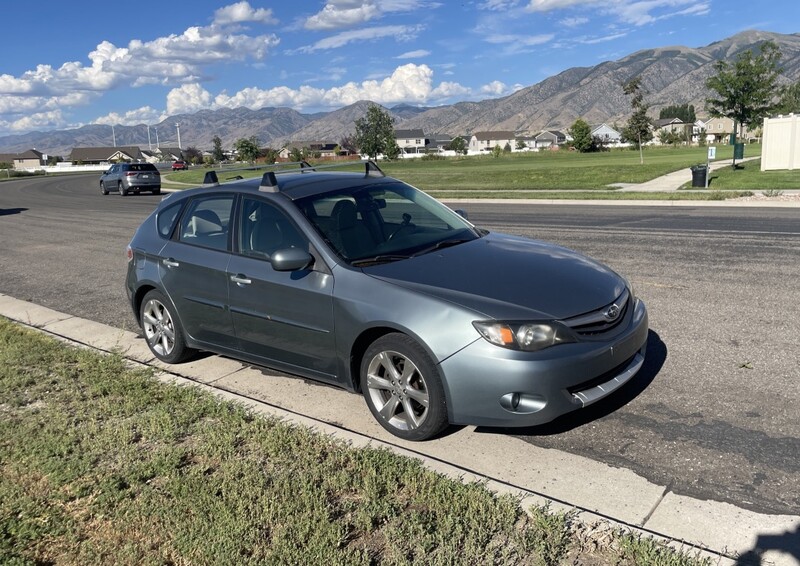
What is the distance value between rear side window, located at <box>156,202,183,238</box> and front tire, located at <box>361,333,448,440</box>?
8.52 ft

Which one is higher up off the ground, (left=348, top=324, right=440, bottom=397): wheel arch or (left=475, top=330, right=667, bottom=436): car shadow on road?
(left=348, top=324, right=440, bottom=397): wheel arch

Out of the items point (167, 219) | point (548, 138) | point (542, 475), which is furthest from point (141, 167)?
point (548, 138)

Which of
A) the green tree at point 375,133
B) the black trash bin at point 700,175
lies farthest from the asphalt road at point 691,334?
the green tree at point 375,133

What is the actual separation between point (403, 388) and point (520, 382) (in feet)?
2.49

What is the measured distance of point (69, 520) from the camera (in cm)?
328

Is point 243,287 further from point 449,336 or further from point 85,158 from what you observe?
point 85,158

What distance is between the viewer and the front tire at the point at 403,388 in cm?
381

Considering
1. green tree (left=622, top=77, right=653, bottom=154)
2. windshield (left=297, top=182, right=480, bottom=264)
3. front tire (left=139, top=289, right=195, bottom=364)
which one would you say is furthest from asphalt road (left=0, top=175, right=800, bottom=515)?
green tree (left=622, top=77, right=653, bottom=154)

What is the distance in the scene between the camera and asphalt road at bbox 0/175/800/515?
3.62 metres

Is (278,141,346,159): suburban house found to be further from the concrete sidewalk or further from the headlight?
the headlight

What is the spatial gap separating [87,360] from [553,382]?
13.7ft

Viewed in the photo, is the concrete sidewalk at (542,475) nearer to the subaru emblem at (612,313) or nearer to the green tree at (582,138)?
the subaru emblem at (612,313)

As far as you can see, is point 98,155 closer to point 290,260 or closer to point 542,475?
point 290,260

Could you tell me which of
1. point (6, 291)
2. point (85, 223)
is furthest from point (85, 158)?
point (6, 291)
